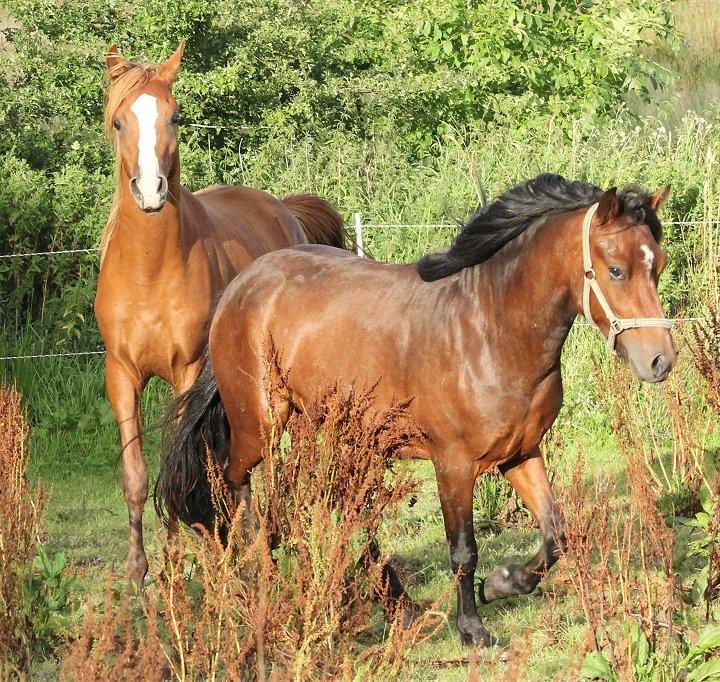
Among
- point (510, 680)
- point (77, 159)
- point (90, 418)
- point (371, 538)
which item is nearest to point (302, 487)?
point (371, 538)

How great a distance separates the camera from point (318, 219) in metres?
8.73

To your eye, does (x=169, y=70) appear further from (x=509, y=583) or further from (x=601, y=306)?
(x=509, y=583)

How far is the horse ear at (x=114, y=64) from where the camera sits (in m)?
→ 6.47

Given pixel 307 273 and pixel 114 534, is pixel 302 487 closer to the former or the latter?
pixel 307 273

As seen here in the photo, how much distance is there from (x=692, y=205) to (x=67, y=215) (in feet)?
15.9

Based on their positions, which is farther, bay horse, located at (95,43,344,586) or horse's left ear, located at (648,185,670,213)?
bay horse, located at (95,43,344,586)

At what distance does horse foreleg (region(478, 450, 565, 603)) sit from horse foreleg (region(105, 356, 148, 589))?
192cm

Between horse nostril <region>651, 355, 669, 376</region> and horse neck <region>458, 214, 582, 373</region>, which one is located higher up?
horse neck <region>458, 214, 582, 373</region>

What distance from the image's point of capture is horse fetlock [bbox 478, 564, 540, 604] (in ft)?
17.0

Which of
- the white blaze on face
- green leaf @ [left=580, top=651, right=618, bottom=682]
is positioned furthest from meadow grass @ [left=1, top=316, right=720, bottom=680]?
the white blaze on face

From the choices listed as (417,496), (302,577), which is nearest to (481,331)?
(302,577)

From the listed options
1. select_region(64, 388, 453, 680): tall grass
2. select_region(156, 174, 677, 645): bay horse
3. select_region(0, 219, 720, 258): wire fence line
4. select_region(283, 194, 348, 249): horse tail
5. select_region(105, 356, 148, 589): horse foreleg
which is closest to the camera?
select_region(64, 388, 453, 680): tall grass

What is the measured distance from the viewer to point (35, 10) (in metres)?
11.9

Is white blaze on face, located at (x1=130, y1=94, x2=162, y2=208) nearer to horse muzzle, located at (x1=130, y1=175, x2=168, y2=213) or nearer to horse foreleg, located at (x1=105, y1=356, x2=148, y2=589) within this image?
horse muzzle, located at (x1=130, y1=175, x2=168, y2=213)
